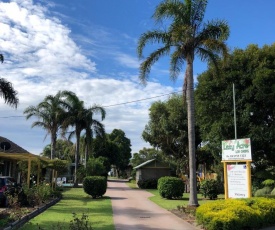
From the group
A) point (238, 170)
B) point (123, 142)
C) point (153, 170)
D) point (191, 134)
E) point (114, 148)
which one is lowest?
point (238, 170)

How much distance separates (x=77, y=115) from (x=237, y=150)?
2563 cm

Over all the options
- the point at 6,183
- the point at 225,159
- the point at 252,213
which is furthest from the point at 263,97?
the point at 6,183

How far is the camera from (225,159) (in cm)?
1780

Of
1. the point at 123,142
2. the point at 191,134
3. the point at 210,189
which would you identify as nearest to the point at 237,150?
the point at 191,134

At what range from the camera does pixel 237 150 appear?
17094 millimetres

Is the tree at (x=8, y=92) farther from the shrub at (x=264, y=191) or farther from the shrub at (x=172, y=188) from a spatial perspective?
the shrub at (x=264, y=191)

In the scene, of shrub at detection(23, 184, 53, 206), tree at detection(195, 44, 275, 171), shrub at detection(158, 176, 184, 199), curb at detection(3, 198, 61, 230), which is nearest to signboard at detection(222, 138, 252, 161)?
tree at detection(195, 44, 275, 171)

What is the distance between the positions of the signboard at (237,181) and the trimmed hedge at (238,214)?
301 centimetres

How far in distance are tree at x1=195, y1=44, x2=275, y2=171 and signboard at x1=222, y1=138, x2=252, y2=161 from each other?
21.4 feet

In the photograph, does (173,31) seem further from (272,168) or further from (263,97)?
(272,168)

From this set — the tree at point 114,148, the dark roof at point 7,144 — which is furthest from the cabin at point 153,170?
the dark roof at point 7,144

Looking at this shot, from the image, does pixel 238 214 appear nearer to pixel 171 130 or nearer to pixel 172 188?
pixel 172 188

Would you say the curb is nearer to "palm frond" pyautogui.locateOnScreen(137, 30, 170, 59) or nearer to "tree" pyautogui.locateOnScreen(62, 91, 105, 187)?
"palm frond" pyautogui.locateOnScreen(137, 30, 170, 59)

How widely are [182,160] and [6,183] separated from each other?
2434cm
